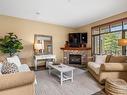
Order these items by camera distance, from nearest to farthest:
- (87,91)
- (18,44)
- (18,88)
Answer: (18,88) → (87,91) → (18,44)

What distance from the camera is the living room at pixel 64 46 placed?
8.49 ft

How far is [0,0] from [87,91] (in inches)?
150

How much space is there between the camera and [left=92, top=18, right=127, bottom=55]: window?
435 cm

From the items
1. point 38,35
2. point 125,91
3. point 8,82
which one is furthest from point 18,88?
point 38,35

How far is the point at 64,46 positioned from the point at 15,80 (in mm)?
4984

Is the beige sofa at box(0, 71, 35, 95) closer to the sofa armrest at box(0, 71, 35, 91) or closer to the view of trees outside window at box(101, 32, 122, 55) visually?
the sofa armrest at box(0, 71, 35, 91)

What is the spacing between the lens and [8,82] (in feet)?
5.47

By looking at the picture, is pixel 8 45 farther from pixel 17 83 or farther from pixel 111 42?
pixel 111 42

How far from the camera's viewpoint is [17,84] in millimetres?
1780

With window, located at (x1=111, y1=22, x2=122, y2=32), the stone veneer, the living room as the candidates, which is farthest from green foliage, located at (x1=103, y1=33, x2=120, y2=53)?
the stone veneer

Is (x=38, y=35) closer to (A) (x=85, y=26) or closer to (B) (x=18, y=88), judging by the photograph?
(A) (x=85, y=26)

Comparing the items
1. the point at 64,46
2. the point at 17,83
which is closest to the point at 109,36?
the point at 64,46

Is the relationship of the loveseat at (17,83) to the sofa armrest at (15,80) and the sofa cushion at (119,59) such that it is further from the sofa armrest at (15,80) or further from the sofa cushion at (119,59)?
the sofa cushion at (119,59)

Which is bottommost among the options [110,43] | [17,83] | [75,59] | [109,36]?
[75,59]
